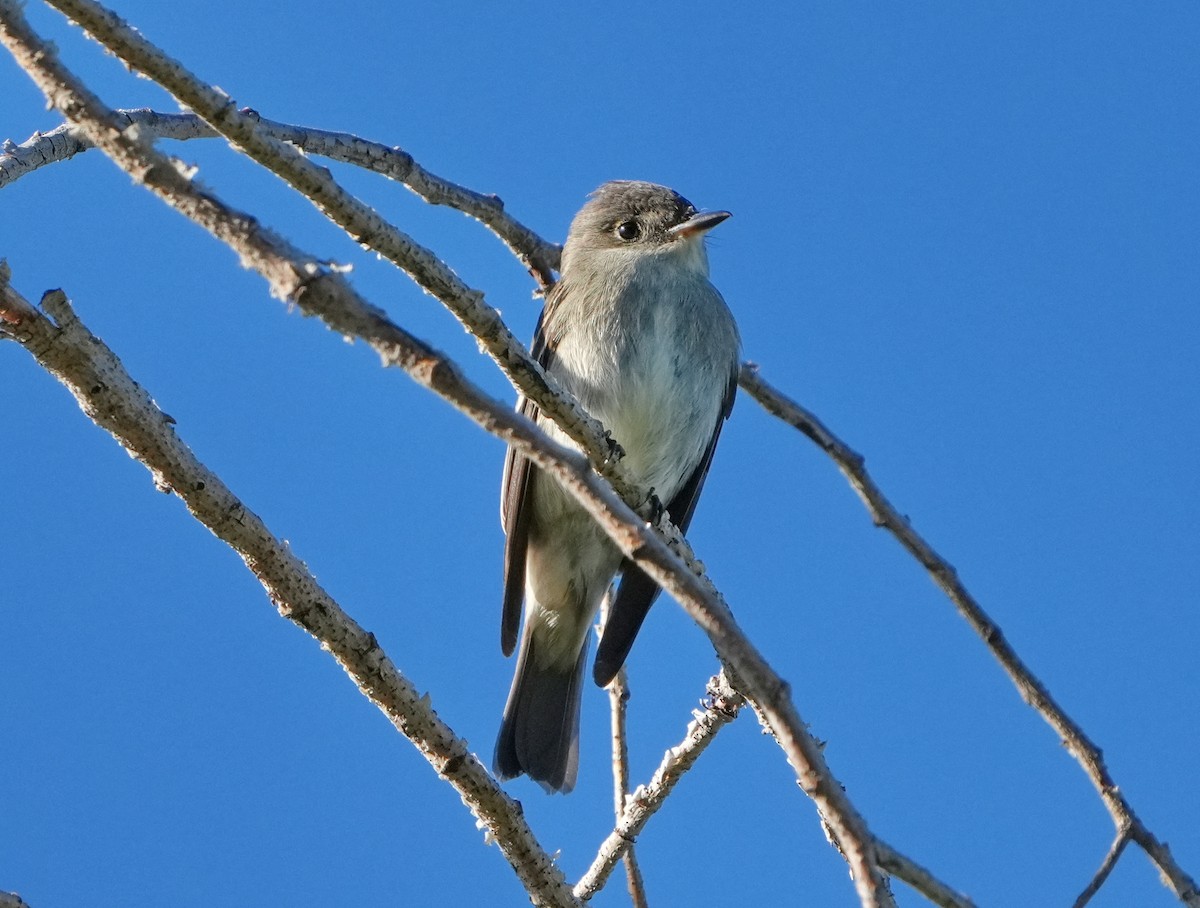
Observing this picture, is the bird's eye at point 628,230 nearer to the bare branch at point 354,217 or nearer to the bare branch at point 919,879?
the bare branch at point 354,217

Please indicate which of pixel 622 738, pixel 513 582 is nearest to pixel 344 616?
pixel 622 738

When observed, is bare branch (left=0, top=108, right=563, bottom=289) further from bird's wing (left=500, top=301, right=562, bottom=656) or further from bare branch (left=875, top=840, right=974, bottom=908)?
bare branch (left=875, top=840, right=974, bottom=908)

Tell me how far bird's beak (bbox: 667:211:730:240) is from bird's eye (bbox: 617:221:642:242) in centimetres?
18

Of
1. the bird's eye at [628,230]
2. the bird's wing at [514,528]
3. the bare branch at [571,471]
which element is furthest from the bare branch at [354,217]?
the bird's eye at [628,230]

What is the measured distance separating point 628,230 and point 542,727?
234 centimetres

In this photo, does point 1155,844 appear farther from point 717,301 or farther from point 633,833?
point 717,301

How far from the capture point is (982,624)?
2918mm

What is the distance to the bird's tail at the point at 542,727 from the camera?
523cm

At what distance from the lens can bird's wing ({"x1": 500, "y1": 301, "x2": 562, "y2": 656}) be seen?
5262mm

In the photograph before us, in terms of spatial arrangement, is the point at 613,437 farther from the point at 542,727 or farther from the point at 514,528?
the point at 542,727

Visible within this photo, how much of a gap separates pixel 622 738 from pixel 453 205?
5.62 ft

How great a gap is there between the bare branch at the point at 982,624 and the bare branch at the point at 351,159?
1.01 meters

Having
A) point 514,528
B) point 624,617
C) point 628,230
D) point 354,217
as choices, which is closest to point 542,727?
point 624,617

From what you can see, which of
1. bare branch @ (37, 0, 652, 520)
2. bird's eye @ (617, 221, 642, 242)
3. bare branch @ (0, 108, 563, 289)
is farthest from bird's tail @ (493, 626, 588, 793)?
bare branch @ (37, 0, 652, 520)
